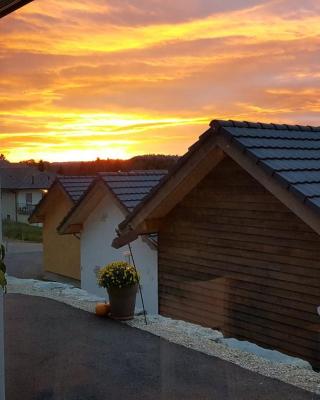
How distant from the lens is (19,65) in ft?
14.5

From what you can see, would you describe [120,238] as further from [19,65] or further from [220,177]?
[19,65]

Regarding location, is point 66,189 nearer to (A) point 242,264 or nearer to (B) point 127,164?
(B) point 127,164

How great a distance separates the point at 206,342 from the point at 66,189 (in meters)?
12.3

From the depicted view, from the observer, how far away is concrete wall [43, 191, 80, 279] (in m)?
19.3

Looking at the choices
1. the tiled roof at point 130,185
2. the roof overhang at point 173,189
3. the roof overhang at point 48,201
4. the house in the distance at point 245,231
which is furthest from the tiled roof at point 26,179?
the house in the distance at point 245,231

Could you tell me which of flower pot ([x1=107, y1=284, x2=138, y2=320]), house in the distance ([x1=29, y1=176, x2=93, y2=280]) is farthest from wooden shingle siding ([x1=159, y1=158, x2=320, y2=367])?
house in the distance ([x1=29, y1=176, x2=93, y2=280])

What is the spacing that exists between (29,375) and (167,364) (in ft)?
4.51

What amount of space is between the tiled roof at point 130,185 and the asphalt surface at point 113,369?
6.53 metres

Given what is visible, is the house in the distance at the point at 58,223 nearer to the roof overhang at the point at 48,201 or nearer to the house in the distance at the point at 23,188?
the roof overhang at the point at 48,201

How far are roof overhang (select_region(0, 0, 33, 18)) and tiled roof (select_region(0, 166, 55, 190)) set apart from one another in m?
45.0

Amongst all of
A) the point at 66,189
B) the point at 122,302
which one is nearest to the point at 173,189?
the point at 122,302

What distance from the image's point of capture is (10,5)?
10.6ft

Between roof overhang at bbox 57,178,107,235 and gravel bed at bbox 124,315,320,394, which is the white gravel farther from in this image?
roof overhang at bbox 57,178,107,235

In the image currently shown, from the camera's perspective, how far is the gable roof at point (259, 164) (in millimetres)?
6543
